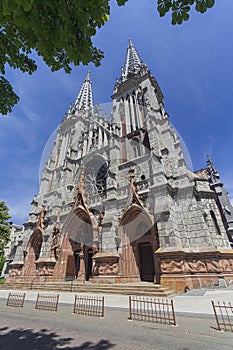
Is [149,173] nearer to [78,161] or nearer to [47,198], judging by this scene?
[78,161]

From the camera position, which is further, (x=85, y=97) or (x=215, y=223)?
(x=85, y=97)

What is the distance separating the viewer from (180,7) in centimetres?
283

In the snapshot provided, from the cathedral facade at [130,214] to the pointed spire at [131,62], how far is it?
562 centimetres

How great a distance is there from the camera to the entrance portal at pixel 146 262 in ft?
42.3

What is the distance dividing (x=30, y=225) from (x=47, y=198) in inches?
138

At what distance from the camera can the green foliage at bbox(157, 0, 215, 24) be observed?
8.86 feet

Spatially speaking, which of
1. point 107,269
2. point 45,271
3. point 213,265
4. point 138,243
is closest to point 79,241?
point 45,271

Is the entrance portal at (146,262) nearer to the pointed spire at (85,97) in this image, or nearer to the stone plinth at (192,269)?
the stone plinth at (192,269)

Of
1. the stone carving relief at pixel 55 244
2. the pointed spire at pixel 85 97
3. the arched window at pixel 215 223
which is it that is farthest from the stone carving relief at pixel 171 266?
the pointed spire at pixel 85 97

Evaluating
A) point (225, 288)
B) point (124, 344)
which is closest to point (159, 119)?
point (225, 288)

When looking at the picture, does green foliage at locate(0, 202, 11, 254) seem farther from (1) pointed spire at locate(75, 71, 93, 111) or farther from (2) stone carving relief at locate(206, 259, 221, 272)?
(2) stone carving relief at locate(206, 259, 221, 272)

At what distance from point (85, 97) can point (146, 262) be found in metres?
37.5

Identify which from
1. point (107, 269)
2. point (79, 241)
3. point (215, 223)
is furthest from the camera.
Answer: point (79, 241)

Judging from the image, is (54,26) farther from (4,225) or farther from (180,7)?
(4,225)
